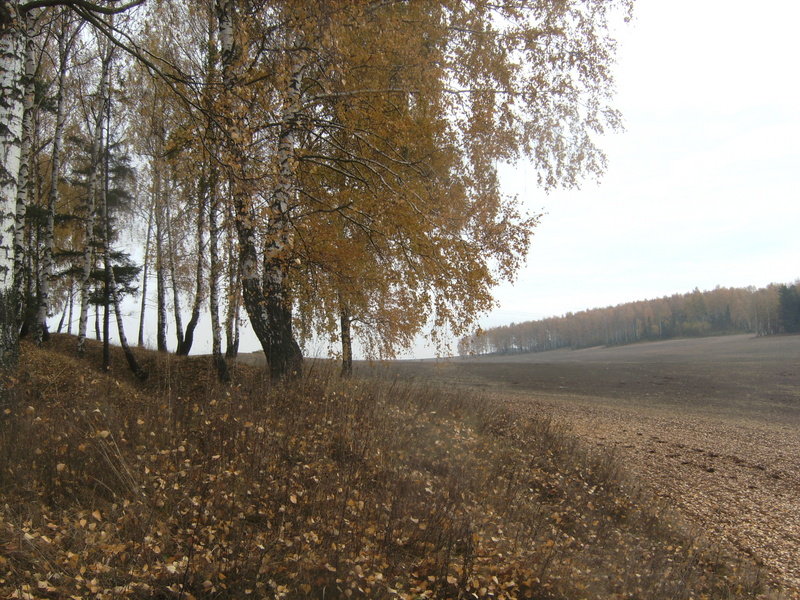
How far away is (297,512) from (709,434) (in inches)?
547

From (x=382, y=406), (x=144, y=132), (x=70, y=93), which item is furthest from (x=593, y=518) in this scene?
(x=70, y=93)

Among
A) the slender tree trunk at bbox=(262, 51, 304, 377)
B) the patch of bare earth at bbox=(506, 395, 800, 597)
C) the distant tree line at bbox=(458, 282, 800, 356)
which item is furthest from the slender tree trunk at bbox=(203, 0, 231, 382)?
the distant tree line at bbox=(458, 282, 800, 356)

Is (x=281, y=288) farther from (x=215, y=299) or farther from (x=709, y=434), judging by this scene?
(x=709, y=434)

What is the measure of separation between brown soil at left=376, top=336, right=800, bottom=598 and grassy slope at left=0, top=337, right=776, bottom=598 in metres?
1.32

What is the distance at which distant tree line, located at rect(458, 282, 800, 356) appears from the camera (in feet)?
210

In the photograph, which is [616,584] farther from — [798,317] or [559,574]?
[798,317]

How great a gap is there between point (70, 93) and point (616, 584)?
19.2 m

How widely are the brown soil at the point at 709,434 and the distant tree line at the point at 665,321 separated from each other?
3925 centimetres

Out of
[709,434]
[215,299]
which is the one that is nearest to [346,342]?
[215,299]

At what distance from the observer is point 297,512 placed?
4.38 m

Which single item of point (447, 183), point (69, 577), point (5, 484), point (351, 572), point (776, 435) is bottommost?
point (776, 435)

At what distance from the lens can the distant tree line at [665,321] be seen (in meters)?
64.0

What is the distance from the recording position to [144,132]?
54.3ft

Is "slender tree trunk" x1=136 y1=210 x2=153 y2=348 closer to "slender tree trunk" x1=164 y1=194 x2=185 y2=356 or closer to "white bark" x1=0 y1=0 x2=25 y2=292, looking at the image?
"slender tree trunk" x1=164 y1=194 x2=185 y2=356
